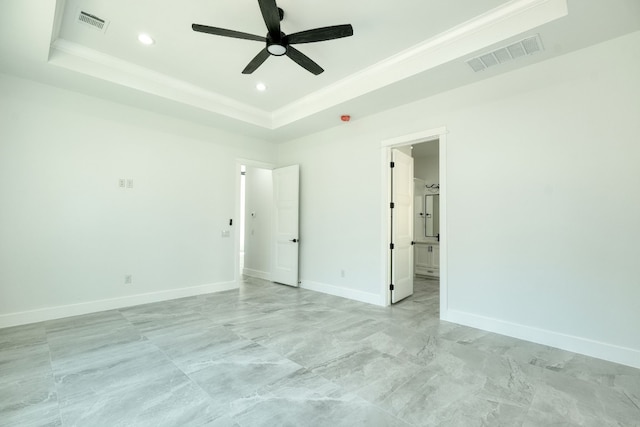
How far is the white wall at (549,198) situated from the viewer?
2.59 m

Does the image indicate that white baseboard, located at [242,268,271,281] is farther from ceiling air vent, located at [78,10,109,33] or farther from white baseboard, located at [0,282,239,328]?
ceiling air vent, located at [78,10,109,33]

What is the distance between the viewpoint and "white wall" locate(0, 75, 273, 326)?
11.2 feet

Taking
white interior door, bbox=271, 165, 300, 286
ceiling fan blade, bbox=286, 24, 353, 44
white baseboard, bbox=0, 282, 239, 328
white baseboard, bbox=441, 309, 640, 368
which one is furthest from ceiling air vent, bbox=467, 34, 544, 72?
white baseboard, bbox=0, 282, 239, 328

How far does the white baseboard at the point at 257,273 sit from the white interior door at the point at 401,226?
2857 mm

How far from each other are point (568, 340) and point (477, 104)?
2675mm

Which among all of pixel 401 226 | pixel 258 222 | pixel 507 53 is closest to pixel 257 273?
pixel 258 222

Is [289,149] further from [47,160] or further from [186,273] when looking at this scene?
[47,160]

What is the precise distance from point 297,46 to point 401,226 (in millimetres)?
2935

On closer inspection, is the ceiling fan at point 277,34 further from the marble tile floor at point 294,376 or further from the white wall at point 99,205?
the marble tile floor at point 294,376

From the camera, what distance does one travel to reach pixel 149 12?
8.82 ft

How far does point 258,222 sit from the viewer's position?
6.53 m

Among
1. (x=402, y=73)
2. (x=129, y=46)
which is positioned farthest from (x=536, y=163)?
(x=129, y=46)

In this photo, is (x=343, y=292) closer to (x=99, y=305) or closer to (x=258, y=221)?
(x=258, y=221)

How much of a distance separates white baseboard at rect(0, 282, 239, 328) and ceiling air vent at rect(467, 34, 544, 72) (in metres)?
4.92
